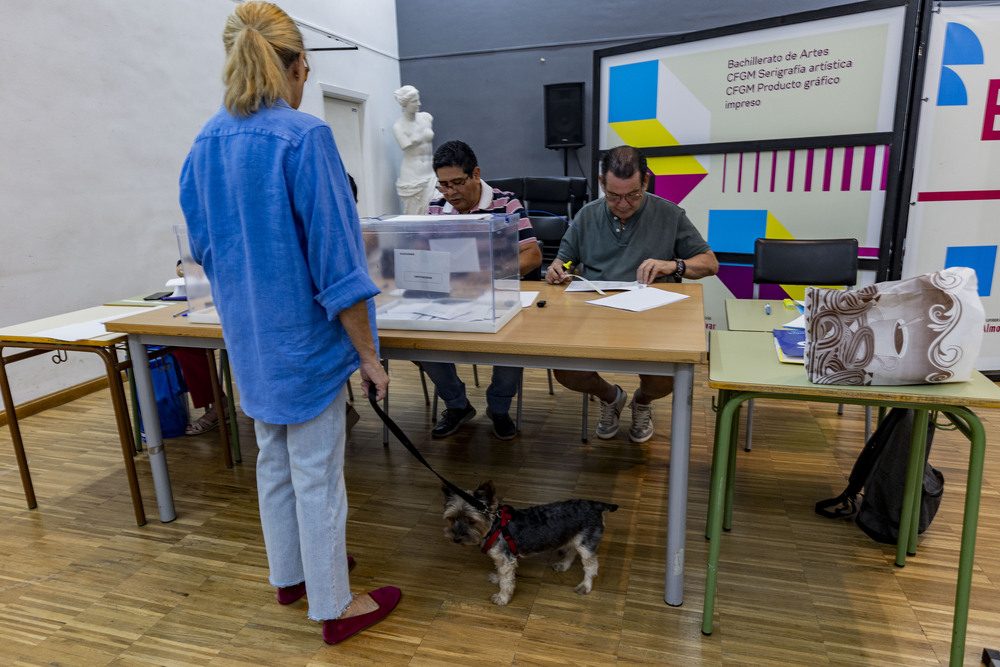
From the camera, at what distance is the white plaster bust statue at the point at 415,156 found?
656cm

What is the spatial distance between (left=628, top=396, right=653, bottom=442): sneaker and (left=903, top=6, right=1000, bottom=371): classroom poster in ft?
6.05

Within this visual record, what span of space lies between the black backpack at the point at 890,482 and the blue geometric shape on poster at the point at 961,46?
7.36 ft

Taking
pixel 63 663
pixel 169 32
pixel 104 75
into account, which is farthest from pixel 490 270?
pixel 169 32

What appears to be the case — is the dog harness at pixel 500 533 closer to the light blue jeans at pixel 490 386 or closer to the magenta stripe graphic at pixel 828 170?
the light blue jeans at pixel 490 386

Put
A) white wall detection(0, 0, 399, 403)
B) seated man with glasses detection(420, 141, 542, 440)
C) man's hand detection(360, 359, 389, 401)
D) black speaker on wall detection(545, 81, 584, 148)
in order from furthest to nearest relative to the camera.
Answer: black speaker on wall detection(545, 81, 584, 148)
white wall detection(0, 0, 399, 403)
seated man with glasses detection(420, 141, 542, 440)
man's hand detection(360, 359, 389, 401)

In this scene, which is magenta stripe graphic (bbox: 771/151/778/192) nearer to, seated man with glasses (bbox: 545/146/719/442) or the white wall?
seated man with glasses (bbox: 545/146/719/442)

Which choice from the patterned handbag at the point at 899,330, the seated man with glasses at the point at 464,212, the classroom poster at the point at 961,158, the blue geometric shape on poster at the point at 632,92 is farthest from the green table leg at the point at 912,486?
the blue geometric shape on poster at the point at 632,92

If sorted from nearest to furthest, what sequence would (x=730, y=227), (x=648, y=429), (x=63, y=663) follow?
(x=63, y=663), (x=648, y=429), (x=730, y=227)

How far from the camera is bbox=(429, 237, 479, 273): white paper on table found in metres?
1.75

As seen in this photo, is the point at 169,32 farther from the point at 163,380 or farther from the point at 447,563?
the point at 447,563

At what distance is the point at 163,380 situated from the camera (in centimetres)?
293

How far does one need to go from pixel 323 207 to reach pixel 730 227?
321 cm

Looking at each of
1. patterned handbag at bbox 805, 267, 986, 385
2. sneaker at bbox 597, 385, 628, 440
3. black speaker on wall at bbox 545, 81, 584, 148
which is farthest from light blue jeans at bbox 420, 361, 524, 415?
black speaker on wall at bbox 545, 81, 584, 148

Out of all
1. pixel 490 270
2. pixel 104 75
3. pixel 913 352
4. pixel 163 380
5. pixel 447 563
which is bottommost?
pixel 447 563
